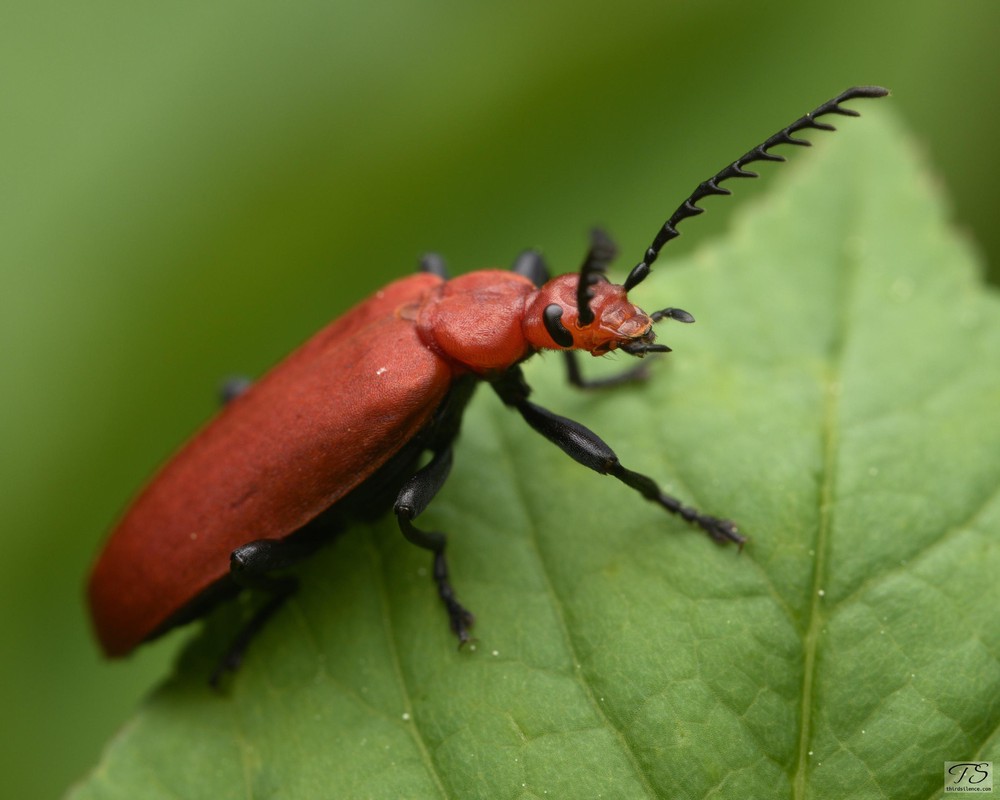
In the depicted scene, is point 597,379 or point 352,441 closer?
point 352,441

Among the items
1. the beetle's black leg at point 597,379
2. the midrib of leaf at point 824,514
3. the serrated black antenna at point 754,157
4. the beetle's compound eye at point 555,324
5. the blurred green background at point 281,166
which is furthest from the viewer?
the blurred green background at point 281,166

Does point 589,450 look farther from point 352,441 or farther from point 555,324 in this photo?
point 352,441

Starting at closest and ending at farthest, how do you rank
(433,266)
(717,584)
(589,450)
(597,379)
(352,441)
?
(717,584) < (589,450) < (352,441) < (597,379) < (433,266)

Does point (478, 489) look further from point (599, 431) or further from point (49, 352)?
point (49, 352)

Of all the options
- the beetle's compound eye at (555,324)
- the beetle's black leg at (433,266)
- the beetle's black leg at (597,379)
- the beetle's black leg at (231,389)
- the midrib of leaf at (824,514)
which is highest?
the beetle's black leg at (433,266)

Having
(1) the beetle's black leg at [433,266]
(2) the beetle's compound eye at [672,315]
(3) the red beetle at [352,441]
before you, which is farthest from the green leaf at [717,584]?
(1) the beetle's black leg at [433,266]

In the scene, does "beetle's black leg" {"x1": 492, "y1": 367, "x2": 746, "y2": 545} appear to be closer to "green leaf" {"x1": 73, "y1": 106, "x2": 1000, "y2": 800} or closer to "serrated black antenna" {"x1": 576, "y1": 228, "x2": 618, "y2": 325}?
"green leaf" {"x1": 73, "y1": 106, "x2": 1000, "y2": 800}

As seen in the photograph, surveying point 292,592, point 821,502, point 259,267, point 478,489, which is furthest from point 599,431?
point 259,267

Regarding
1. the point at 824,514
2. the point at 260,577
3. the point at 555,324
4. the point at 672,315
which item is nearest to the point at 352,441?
the point at 260,577

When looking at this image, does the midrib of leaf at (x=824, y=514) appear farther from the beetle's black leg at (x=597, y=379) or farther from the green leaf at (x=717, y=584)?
the beetle's black leg at (x=597, y=379)

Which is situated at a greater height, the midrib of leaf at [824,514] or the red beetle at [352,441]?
the red beetle at [352,441]
